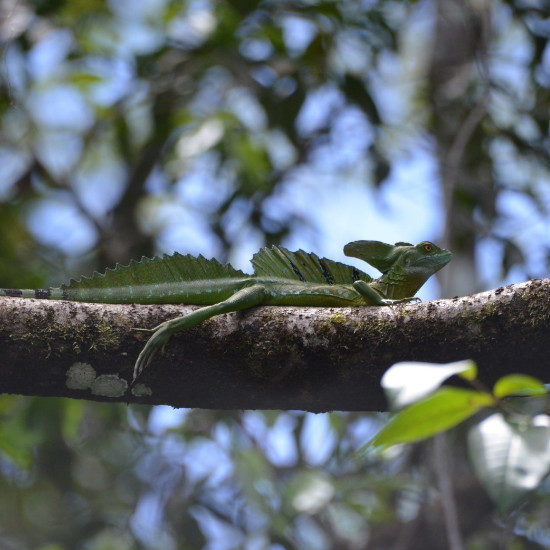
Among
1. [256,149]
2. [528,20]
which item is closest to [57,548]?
[256,149]

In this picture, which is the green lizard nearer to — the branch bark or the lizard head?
the lizard head

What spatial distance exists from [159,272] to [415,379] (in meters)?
2.48

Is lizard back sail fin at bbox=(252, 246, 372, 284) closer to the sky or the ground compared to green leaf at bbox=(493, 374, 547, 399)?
closer to the ground

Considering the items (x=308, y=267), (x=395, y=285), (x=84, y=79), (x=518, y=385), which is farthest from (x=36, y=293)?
(x=84, y=79)

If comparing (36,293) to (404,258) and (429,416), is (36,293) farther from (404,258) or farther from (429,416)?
(429,416)

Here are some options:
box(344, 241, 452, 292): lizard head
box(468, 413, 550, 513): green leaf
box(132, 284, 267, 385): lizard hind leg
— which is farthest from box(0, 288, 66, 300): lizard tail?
box(468, 413, 550, 513): green leaf

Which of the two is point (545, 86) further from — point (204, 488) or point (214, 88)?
point (204, 488)

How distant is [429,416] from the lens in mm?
1430

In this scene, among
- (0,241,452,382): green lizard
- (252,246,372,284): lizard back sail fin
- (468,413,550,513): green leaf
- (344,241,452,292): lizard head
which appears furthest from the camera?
(344,241,452,292): lizard head

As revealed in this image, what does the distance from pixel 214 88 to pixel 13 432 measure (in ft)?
13.4

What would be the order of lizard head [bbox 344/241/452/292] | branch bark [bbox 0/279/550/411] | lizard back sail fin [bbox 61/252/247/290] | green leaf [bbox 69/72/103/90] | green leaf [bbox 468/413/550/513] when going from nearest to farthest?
green leaf [bbox 468/413/550/513]
branch bark [bbox 0/279/550/411]
lizard back sail fin [bbox 61/252/247/290]
lizard head [bbox 344/241/452/292]
green leaf [bbox 69/72/103/90]

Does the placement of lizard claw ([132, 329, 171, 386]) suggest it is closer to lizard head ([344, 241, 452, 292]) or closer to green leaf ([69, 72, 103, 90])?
lizard head ([344, 241, 452, 292])

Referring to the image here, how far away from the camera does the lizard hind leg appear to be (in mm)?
3018

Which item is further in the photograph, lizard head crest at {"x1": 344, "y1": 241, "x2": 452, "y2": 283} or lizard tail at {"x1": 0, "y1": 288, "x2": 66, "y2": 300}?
lizard head crest at {"x1": 344, "y1": 241, "x2": 452, "y2": 283}
